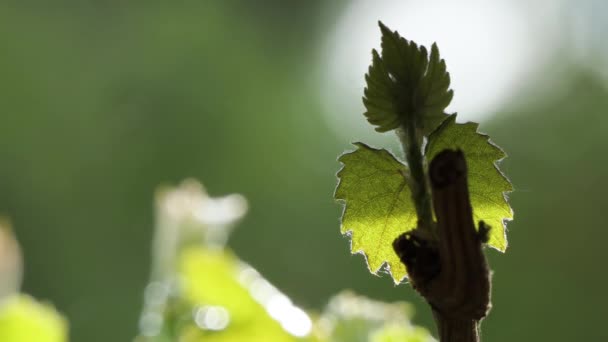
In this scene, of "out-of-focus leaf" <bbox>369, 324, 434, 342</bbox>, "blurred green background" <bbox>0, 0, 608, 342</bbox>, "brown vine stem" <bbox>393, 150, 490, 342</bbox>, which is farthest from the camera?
"blurred green background" <bbox>0, 0, 608, 342</bbox>

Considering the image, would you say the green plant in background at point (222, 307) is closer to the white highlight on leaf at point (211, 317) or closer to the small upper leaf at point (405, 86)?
the white highlight on leaf at point (211, 317)

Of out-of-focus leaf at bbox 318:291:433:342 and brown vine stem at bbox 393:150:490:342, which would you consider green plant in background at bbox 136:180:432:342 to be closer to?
out-of-focus leaf at bbox 318:291:433:342

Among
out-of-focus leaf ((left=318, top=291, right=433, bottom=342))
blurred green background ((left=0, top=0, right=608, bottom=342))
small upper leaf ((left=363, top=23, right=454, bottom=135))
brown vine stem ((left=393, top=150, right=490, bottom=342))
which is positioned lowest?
brown vine stem ((left=393, top=150, right=490, bottom=342))

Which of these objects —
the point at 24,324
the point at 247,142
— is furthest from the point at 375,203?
the point at 247,142

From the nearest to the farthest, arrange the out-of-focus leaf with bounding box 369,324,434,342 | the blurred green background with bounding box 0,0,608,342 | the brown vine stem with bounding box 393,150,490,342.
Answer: the brown vine stem with bounding box 393,150,490,342, the out-of-focus leaf with bounding box 369,324,434,342, the blurred green background with bounding box 0,0,608,342

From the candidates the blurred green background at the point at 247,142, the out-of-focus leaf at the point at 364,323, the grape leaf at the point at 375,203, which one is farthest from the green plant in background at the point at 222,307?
the blurred green background at the point at 247,142

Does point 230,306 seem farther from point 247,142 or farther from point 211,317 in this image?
point 247,142

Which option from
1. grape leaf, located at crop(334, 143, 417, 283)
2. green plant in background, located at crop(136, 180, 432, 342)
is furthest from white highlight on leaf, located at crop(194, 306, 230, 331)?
grape leaf, located at crop(334, 143, 417, 283)
